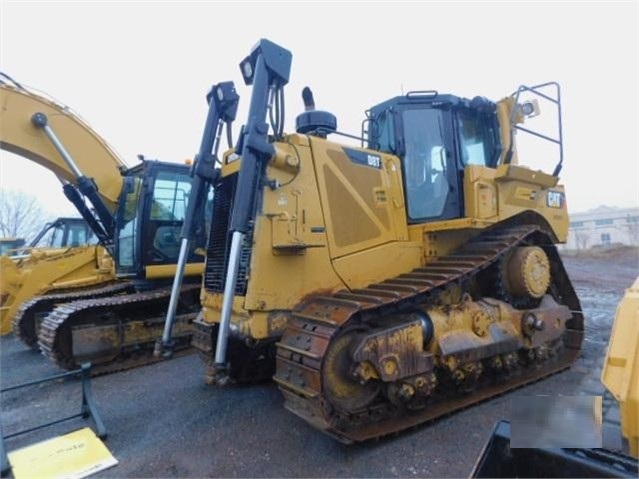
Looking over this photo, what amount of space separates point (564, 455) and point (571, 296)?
4.47 metres

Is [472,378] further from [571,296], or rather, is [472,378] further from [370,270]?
[571,296]

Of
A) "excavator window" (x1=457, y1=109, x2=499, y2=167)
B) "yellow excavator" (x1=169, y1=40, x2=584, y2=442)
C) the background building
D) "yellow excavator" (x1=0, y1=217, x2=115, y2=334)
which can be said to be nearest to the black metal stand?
"yellow excavator" (x1=169, y1=40, x2=584, y2=442)

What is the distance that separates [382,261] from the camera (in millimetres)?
4117

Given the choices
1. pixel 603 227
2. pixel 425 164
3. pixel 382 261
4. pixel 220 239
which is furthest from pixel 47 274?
pixel 603 227

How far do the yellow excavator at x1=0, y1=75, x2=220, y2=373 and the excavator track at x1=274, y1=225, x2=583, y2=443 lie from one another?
11.1ft

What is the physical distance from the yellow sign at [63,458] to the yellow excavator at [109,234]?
7.75 feet

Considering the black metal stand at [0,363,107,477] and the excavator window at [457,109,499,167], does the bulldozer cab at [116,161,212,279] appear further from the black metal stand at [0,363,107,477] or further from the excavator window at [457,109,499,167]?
the excavator window at [457,109,499,167]

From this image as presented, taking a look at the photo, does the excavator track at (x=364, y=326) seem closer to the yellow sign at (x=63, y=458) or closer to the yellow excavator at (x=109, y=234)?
the yellow sign at (x=63, y=458)

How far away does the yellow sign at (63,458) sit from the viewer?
9.96ft

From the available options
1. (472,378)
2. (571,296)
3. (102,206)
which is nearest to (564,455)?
(472,378)

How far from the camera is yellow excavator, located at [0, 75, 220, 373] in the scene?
585 cm

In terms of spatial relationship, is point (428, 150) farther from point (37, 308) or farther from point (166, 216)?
point (37, 308)

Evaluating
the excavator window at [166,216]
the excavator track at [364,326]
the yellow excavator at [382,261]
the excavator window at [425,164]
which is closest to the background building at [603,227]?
the yellow excavator at [382,261]

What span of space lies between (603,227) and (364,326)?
6169 cm
